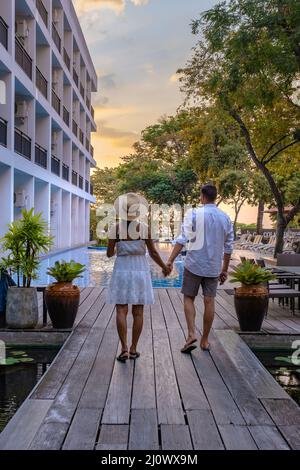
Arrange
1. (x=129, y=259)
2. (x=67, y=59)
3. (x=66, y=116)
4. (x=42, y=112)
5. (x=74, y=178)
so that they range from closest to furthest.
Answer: (x=129, y=259) < (x=42, y=112) < (x=67, y=59) < (x=66, y=116) < (x=74, y=178)

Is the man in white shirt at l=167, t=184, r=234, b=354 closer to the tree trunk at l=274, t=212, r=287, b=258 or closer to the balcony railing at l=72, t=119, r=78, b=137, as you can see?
the tree trunk at l=274, t=212, r=287, b=258

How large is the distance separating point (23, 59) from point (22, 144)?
2.79m

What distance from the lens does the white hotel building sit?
16.4 metres

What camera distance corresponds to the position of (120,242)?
545 centimetres

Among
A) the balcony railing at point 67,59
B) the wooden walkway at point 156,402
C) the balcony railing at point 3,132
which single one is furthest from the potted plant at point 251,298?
the balcony railing at point 67,59

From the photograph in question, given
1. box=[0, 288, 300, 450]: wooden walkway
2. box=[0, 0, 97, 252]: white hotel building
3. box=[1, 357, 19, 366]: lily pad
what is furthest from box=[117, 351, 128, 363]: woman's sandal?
box=[0, 0, 97, 252]: white hotel building

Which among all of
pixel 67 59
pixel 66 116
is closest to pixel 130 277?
pixel 66 116

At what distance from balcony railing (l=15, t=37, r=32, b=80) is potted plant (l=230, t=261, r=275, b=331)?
13.2 m

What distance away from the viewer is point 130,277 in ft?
17.9

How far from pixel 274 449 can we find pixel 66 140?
27914mm

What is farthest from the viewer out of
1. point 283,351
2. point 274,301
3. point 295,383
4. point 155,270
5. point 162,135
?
point 162,135

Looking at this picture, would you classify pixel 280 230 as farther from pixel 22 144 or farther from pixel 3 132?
pixel 3 132
